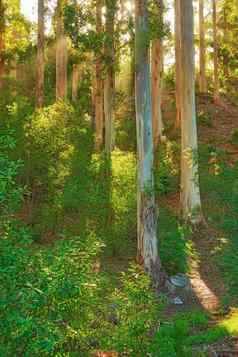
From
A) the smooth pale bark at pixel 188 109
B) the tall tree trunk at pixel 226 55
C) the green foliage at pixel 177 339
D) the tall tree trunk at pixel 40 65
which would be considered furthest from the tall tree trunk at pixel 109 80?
the tall tree trunk at pixel 226 55

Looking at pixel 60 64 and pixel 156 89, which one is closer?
pixel 156 89

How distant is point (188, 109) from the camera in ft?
56.4

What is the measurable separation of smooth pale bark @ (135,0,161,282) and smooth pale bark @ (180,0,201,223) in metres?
3.71

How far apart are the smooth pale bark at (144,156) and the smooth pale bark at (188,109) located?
12.2 feet

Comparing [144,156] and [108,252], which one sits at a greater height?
[144,156]

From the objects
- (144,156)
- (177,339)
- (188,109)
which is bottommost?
(177,339)

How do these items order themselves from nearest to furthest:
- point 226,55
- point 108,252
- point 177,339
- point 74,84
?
point 177,339 → point 108,252 → point 74,84 → point 226,55

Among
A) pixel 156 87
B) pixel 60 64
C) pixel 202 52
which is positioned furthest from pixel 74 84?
pixel 156 87

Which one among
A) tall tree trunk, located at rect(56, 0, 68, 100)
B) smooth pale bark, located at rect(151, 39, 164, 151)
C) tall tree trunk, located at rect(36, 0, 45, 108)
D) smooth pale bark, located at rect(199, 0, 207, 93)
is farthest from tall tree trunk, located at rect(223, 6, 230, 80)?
tall tree trunk, located at rect(36, 0, 45, 108)

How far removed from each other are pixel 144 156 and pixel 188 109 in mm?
4505

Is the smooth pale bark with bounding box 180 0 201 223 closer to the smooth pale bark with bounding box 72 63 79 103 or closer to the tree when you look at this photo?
the tree

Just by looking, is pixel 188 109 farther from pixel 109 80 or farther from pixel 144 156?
pixel 144 156

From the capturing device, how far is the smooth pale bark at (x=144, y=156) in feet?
43.0

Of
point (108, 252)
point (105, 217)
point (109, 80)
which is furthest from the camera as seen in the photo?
point (109, 80)
